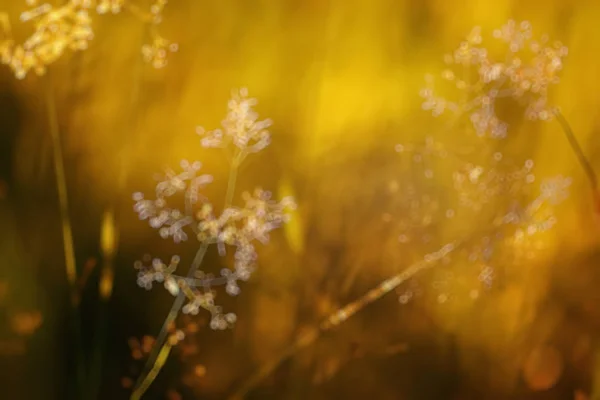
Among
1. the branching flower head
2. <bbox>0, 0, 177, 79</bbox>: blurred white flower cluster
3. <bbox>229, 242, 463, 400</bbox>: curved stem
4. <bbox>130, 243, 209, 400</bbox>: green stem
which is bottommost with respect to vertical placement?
<bbox>229, 242, 463, 400</bbox>: curved stem

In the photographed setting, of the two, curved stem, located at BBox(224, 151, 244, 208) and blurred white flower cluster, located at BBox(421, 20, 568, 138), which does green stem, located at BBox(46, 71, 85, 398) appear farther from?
blurred white flower cluster, located at BBox(421, 20, 568, 138)

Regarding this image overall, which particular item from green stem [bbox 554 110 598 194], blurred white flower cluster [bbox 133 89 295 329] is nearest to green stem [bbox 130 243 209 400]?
blurred white flower cluster [bbox 133 89 295 329]

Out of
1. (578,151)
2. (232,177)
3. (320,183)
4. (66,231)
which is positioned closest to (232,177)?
(232,177)

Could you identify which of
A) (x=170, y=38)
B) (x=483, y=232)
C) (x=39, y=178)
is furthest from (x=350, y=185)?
(x=39, y=178)

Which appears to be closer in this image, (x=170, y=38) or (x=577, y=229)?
(x=170, y=38)

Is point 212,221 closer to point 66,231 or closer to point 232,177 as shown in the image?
point 232,177

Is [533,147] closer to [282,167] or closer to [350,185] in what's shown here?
[350,185]
